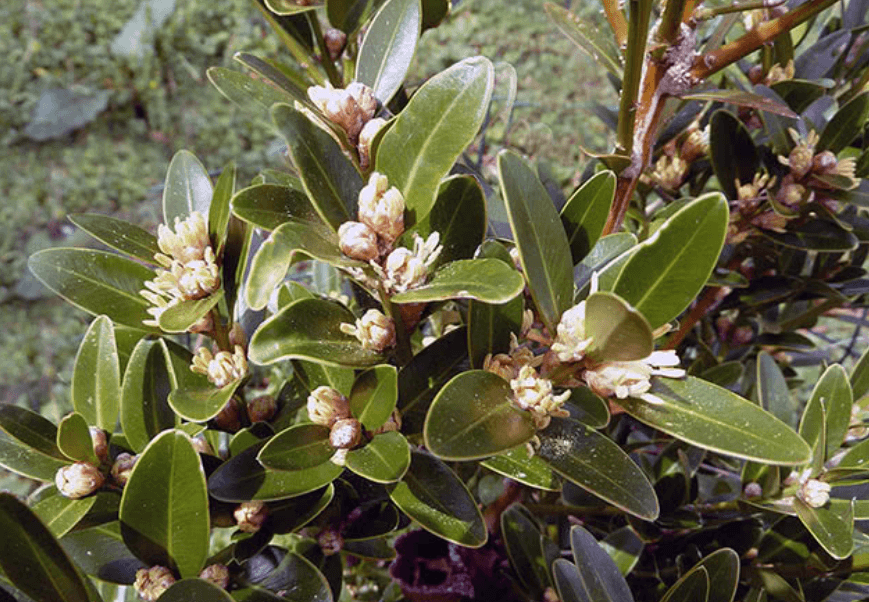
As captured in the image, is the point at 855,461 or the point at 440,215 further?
the point at 855,461

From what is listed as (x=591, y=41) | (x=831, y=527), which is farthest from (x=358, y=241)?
(x=831, y=527)

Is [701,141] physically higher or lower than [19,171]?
higher

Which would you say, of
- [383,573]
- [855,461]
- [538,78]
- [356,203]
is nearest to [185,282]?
[356,203]

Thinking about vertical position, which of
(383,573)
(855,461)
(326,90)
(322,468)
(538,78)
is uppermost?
(326,90)

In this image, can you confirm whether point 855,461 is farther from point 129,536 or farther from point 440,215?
point 129,536

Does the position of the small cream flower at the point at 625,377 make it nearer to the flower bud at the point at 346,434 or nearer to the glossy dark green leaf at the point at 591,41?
the flower bud at the point at 346,434

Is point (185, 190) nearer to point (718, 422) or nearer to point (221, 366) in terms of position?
point (221, 366)

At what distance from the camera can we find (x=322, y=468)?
0.56 m

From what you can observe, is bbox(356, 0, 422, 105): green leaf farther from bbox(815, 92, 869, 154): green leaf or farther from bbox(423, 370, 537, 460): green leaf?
bbox(815, 92, 869, 154): green leaf

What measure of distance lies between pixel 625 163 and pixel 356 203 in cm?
26

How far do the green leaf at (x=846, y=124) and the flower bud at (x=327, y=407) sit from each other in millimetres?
Answer: 635

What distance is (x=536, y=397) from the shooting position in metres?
0.50

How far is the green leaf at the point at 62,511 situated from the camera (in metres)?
0.57

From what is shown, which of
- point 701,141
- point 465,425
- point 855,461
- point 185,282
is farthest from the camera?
point 701,141
